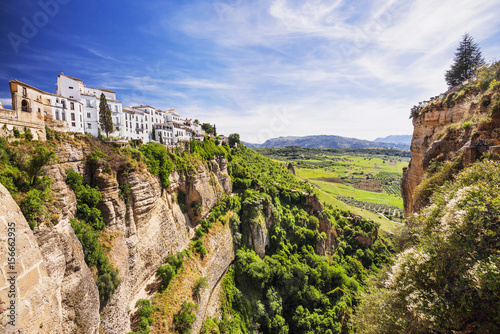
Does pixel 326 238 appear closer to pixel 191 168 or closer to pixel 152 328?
pixel 191 168

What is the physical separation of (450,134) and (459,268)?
15148 mm

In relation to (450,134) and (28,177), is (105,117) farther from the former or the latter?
(450,134)

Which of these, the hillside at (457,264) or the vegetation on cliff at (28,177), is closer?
the hillside at (457,264)

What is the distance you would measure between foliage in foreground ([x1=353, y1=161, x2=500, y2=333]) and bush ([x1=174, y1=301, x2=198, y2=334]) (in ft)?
61.4

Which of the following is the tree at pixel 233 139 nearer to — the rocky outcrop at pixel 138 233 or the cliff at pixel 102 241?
the cliff at pixel 102 241

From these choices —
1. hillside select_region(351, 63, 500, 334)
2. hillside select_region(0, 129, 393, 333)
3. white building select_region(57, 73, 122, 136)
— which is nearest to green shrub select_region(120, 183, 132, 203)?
hillside select_region(0, 129, 393, 333)

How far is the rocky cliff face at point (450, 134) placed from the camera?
40.2ft

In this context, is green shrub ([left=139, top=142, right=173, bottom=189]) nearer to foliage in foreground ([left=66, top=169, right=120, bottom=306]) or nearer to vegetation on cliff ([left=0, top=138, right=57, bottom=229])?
foliage in foreground ([left=66, top=169, right=120, bottom=306])

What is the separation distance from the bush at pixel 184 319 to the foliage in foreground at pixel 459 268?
61.4 ft

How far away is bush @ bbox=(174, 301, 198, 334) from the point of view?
65.1ft

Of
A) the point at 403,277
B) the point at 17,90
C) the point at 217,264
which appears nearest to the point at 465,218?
the point at 403,277

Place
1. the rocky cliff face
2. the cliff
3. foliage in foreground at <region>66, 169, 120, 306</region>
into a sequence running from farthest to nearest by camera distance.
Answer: foliage in foreground at <region>66, 169, 120, 306</region>
the rocky cliff face
the cliff

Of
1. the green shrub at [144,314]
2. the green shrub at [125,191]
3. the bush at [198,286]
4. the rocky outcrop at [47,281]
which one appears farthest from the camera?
the bush at [198,286]

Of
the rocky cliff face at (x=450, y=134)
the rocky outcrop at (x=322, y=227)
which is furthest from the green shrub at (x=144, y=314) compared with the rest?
the rocky outcrop at (x=322, y=227)
